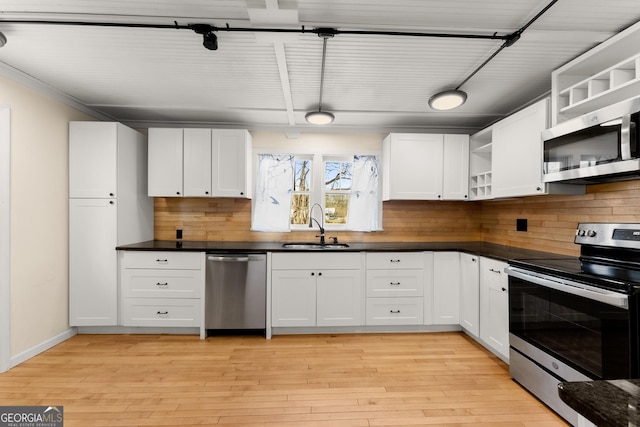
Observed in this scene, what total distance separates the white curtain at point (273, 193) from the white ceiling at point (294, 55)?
25.9 inches

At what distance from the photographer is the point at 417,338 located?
10.4 feet

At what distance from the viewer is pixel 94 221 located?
3.10m

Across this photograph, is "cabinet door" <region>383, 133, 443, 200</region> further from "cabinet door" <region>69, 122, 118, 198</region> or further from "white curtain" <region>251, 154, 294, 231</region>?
"cabinet door" <region>69, 122, 118, 198</region>

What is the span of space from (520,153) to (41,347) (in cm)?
469

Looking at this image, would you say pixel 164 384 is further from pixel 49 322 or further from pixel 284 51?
pixel 284 51

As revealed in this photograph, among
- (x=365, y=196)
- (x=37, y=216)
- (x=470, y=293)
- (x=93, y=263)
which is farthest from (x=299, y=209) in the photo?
(x=37, y=216)

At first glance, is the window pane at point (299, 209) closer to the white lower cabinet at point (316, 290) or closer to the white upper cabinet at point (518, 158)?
the white lower cabinet at point (316, 290)

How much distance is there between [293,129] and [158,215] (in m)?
2.04

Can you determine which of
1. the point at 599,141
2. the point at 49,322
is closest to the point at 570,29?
the point at 599,141

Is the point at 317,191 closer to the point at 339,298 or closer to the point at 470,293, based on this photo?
the point at 339,298

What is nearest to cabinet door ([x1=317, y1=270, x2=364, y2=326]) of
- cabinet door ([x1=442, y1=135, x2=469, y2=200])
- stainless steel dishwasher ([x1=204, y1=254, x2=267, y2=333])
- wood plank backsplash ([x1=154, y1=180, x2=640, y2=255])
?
stainless steel dishwasher ([x1=204, y1=254, x2=267, y2=333])

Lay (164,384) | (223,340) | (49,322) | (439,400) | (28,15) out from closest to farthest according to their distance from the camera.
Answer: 1. (28,15)
2. (439,400)
3. (164,384)
4. (49,322)
5. (223,340)

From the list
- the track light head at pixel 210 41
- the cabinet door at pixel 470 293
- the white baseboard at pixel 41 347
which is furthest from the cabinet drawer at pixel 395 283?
the white baseboard at pixel 41 347

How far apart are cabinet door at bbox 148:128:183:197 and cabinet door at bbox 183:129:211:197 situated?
79 millimetres
